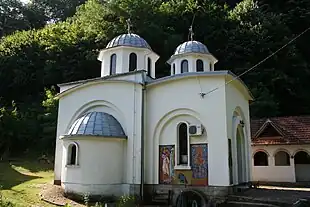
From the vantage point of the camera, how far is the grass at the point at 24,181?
466 inches

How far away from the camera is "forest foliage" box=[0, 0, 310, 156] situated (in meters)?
29.8

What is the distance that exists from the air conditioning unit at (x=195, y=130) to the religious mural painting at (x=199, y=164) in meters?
0.51

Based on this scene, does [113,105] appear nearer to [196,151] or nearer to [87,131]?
[87,131]

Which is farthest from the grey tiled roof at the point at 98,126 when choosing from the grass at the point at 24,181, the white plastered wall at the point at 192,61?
the white plastered wall at the point at 192,61

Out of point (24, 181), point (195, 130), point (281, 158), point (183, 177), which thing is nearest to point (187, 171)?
point (183, 177)

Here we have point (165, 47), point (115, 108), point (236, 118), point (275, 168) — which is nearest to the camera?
point (236, 118)

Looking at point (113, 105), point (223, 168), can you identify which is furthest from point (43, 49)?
point (223, 168)

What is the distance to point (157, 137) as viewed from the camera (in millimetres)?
14000

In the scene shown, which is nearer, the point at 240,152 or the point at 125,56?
the point at 240,152

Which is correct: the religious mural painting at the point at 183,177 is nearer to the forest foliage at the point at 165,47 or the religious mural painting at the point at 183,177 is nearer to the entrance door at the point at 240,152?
the entrance door at the point at 240,152

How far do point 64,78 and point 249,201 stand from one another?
26.2 metres

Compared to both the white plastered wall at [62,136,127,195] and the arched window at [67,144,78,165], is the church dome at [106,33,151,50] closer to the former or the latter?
the white plastered wall at [62,136,127,195]

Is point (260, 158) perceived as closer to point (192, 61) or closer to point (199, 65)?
point (199, 65)

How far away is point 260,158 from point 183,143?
955 cm
